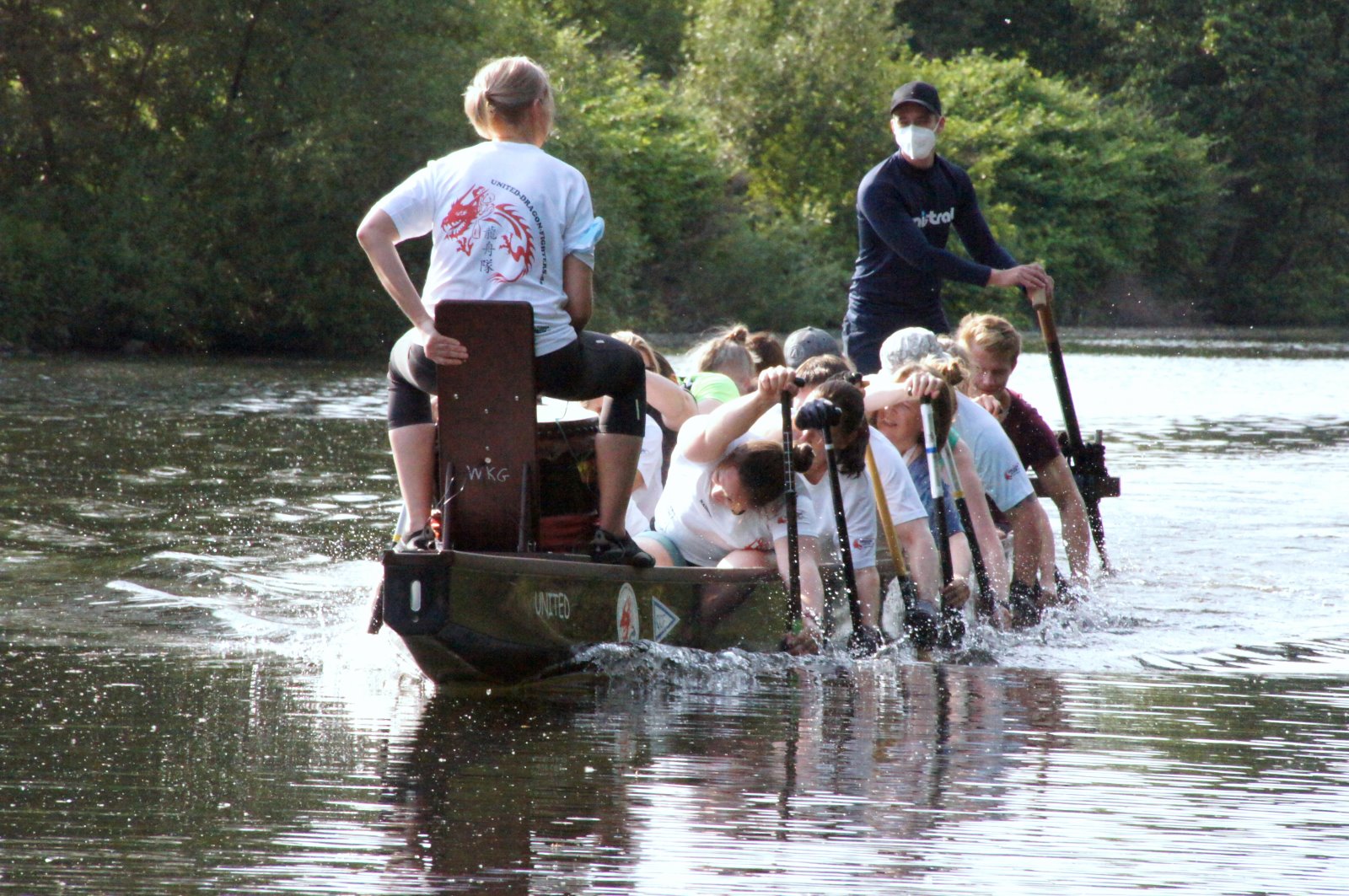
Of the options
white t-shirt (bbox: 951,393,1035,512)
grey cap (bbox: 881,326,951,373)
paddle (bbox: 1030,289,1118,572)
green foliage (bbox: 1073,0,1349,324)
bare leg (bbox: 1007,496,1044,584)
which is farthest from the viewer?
→ green foliage (bbox: 1073,0,1349,324)

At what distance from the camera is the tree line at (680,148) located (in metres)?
24.5

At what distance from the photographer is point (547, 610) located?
492 cm

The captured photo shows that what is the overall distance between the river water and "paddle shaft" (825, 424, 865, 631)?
21cm

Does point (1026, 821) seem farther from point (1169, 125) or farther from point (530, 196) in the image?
point (1169, 125)

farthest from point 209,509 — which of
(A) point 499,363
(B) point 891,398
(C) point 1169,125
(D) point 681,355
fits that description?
(C) point 1169,125

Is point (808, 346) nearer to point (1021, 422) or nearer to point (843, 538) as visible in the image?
point (1021, 422)

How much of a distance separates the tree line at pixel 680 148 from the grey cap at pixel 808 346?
18.0 m

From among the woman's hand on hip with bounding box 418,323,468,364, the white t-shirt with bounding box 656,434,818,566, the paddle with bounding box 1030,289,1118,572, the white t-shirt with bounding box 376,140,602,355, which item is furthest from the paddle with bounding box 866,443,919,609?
the paddle with bounding box 1030,289,1118,572

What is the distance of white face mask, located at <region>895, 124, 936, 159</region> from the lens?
7.06 metres

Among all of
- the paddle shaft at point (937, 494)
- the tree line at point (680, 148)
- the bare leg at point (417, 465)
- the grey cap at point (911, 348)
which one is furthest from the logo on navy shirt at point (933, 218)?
the tree line at point (680, 148)

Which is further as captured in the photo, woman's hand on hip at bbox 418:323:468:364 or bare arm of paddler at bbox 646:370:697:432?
bare arm of paddler at bbox 646:370:697:432

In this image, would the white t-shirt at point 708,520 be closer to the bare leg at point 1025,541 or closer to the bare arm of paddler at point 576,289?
the bare arm of paddler at point 576,289

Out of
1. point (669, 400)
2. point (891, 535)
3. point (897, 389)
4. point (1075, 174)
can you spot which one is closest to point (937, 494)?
point (891, 535)

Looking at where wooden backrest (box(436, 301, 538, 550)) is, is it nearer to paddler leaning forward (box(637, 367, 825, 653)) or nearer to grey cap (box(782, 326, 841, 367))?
paddler leaning forward (box(637, 367, 825, 653))
